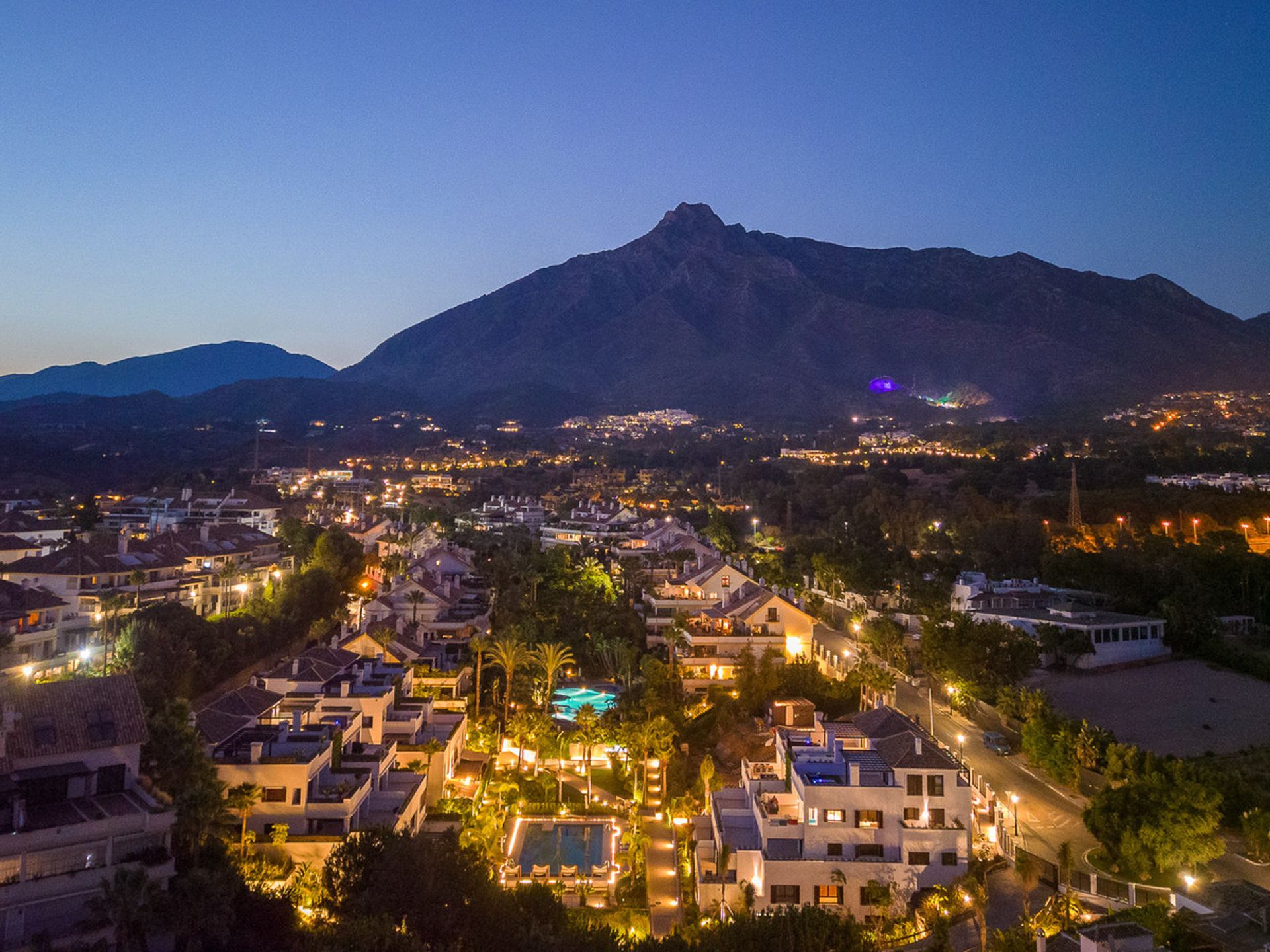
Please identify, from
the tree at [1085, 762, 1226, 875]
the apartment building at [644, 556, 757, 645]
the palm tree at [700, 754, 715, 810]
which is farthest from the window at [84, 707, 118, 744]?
the apartment building at [644, 556, 757, 645]

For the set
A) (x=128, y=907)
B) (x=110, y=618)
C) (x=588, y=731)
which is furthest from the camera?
(x=110, y=618)

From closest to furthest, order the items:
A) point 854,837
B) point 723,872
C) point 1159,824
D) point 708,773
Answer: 1. point 1159,824
2. point 723,872
3. point 854,837
4. point 708,773

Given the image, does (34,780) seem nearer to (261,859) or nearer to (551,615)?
(261,859)

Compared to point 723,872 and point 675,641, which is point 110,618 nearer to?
point 675,641

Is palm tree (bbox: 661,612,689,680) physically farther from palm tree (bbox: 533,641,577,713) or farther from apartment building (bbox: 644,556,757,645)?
palm tree (bbox: 533,641,577,713)

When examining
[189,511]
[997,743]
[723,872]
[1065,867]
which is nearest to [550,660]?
[723,872]

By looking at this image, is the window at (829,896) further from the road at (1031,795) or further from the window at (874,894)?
the road at (1031,795)

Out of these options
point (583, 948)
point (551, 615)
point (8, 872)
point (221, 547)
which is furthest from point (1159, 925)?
point (221, 547)

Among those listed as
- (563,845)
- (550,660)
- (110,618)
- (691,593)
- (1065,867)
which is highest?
(110,618)
